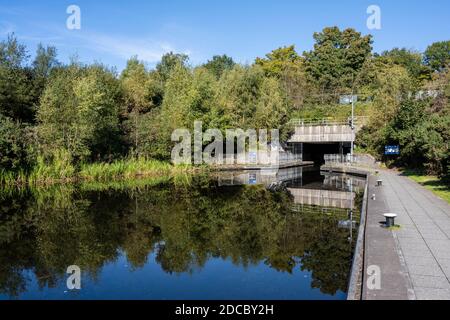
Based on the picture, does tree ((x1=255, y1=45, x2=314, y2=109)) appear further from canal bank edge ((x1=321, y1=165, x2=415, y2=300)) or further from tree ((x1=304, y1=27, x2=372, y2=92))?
canal bank edge ((x1=321, y1=165, x2=415, y2=300))

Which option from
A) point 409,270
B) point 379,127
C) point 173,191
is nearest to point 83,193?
point 173,191

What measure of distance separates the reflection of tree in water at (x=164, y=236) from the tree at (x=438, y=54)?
170ft

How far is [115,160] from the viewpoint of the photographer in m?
29.5

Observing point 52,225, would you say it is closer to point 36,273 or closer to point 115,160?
point 36,273

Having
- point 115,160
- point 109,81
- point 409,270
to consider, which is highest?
point 109,81

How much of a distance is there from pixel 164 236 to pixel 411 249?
697 cm

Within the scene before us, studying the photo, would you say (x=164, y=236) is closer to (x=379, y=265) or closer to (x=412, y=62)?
(x=379, y=265)

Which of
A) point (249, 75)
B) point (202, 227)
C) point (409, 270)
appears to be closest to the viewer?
point (409, 270)

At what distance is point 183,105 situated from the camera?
33406 millimetres

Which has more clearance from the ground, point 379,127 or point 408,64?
point 408,64

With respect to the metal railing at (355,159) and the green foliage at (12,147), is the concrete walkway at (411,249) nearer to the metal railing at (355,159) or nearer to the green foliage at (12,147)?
the metal railing at (355,159)

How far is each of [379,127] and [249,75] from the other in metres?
14.1

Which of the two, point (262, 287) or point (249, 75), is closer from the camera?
point (262, 287)

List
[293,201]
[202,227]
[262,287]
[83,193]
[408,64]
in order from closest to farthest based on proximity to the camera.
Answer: [262,287] → [202,227] → [293,201] → [83,193] → [408,64]
